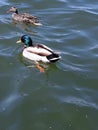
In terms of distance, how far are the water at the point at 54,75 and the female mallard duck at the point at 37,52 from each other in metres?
0.23

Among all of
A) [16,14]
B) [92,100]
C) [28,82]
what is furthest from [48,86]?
[16,14]

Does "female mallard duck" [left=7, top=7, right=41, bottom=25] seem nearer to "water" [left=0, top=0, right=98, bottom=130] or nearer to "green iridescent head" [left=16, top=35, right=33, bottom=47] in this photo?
"water" [left=0, top=0, right=98, bottom=130]

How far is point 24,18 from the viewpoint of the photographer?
17703 mm

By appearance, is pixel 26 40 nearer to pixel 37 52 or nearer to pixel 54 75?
pixel 37 52

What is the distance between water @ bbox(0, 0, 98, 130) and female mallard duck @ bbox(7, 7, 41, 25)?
0.79 ft

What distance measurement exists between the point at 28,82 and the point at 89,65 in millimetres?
2190

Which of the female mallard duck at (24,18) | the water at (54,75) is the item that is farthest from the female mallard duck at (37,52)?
the female mallard duck at (24,18)

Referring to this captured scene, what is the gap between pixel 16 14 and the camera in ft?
59.1

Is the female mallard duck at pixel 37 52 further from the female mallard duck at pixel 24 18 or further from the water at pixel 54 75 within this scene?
the female mallard duck at pixel 24 18

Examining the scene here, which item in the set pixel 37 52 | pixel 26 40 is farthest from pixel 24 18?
pixel 37 52

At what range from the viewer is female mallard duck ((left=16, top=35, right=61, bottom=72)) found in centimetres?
1432

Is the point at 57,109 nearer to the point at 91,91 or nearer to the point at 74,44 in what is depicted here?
the point at 91,91

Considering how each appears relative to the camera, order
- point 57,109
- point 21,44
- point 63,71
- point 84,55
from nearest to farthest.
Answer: point 57,109, point 63,71, point 84,55, point 21,44

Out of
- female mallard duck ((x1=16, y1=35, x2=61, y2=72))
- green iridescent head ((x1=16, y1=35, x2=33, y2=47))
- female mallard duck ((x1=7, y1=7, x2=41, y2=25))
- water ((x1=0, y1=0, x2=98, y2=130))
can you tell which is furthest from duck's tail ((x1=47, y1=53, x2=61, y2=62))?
female mallard duck ((x1=7, y1=7, x2=41, y2=25))
